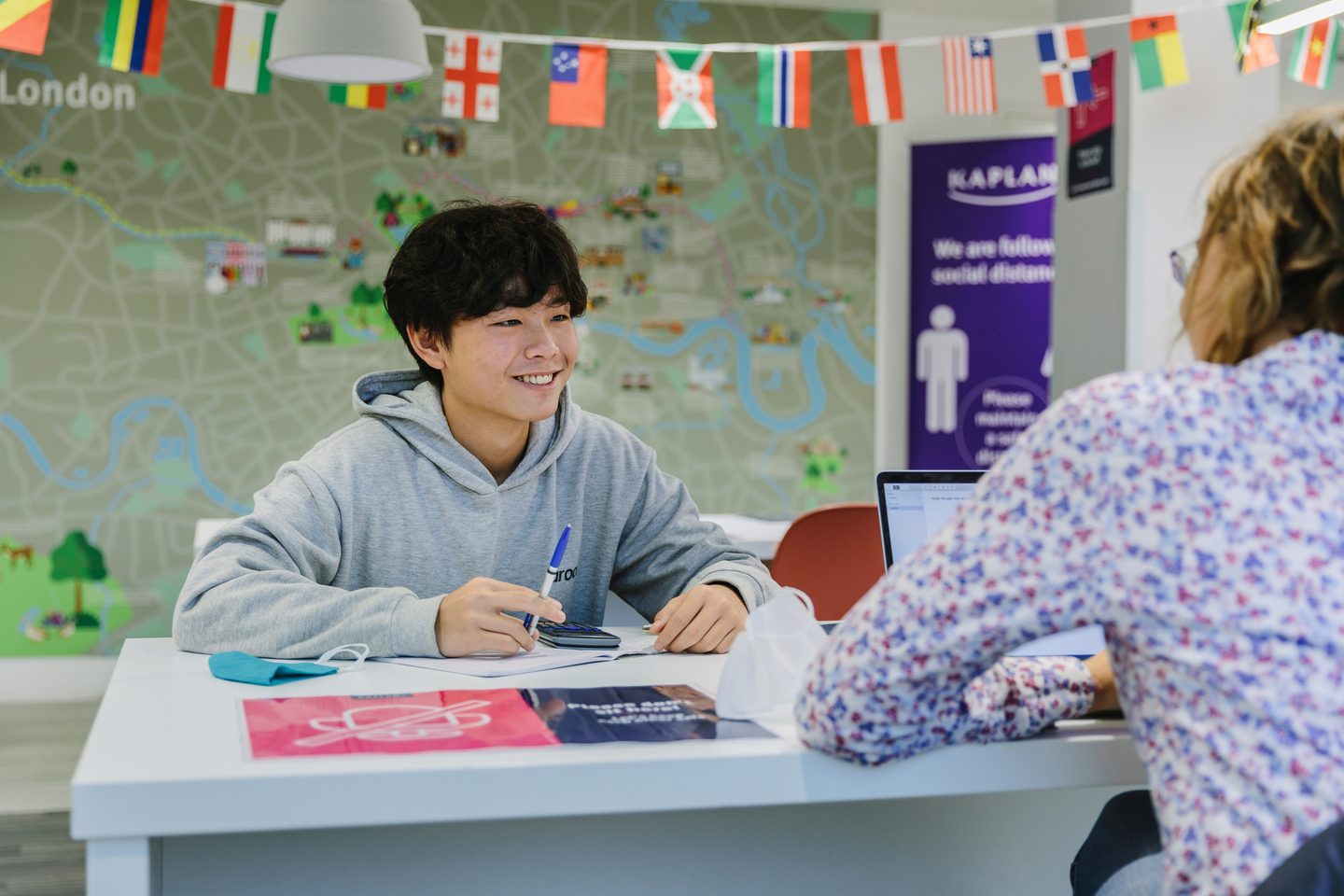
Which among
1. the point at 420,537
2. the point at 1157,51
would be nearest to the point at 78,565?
the point at 420,537

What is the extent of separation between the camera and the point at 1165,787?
0.93 meters

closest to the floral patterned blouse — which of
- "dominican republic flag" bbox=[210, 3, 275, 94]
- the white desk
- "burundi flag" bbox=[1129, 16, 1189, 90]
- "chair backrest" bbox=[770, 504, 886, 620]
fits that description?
the white desk

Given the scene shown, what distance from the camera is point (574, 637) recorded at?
1613mm

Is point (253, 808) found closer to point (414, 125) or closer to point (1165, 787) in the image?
point (1165, 787)

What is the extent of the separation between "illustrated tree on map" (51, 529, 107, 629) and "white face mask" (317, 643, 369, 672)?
12.4ft

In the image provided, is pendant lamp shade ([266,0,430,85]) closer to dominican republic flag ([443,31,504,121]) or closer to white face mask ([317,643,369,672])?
dominican republic flag ([443,31,504,121])

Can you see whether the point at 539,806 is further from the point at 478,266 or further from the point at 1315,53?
the point at 1315,53

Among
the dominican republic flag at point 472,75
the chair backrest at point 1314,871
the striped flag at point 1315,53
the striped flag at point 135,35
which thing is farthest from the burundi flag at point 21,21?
the striped flag at point 1315,53

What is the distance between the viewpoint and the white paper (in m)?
1.40

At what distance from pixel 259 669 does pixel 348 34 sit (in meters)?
1.80

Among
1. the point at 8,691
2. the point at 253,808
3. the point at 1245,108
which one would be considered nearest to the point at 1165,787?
the point at 253,808

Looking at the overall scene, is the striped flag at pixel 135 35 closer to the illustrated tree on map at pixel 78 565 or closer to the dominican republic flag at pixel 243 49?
the dominican republic flag at pixel 243 49

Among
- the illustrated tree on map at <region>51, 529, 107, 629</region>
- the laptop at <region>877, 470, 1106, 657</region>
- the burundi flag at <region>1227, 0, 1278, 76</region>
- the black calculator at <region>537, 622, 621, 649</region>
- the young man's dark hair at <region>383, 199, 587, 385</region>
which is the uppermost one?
the burundi flag at <region>1227, 0, 1278, 76</region>

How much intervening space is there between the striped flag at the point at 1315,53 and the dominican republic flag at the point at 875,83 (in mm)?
1101
